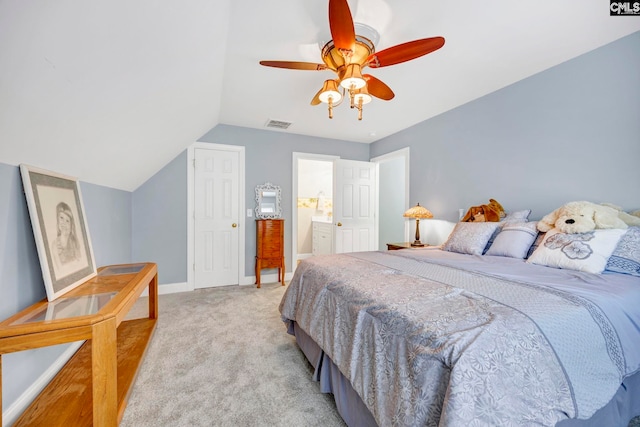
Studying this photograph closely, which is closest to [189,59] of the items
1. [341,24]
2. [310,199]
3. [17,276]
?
[341,24]

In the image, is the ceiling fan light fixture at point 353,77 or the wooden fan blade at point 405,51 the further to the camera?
the ceiling fan light fixture at point 353,77

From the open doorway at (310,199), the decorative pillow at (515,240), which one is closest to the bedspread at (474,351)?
the decorative pillow at (515,240)

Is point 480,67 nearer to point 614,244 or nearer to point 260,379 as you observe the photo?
point 614,244

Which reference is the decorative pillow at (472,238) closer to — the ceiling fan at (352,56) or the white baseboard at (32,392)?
the ceiling fan at (352,56)

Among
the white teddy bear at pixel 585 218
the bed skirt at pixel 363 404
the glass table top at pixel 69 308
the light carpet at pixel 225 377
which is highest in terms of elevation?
the white teddy bear at pixel 585 218

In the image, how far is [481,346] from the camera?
840 millimetres

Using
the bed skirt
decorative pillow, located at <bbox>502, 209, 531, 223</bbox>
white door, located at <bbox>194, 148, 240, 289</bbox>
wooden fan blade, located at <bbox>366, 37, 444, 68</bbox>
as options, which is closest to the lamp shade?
decorative pillow, located at <bbox>502, 209, 531, 223</bbox>

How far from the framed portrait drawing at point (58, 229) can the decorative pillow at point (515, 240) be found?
3.05 meters

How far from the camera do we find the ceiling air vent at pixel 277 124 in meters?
3.77

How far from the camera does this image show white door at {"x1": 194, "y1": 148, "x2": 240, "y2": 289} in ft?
12.6

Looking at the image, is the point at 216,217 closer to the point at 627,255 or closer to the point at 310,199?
the point at 310,199

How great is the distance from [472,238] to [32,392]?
3202 millimetres

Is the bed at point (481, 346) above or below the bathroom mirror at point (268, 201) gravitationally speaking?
below

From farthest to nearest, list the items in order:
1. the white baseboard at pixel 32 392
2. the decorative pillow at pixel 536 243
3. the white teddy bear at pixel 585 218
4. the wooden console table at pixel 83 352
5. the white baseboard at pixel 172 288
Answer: the white baseboard at pixel 172 288 < the decorative pillow at pixel 536 243 < the white teddy bear at pixel 585 218 < the white baseboard at pixel 32 392 < the wooden console table at pixel 83 352
